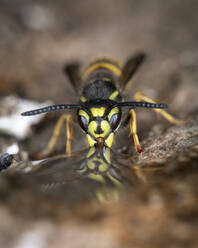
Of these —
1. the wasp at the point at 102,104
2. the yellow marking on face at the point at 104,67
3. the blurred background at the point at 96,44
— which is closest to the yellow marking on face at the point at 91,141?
the wasp at the point at 102,104

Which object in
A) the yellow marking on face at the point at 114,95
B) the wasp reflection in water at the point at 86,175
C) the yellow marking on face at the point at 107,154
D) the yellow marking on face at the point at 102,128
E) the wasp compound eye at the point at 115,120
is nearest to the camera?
the wasp reflection in water at the point at 86,175

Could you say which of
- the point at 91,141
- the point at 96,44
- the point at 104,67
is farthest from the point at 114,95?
the point at 96,44

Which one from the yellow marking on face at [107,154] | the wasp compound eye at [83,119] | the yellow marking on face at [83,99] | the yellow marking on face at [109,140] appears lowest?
the yellow marking on face at [107,154]

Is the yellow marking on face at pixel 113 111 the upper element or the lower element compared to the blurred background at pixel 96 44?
lower

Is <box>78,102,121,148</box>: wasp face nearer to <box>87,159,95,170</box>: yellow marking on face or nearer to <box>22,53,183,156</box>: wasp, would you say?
<box>22,53,183,156</box>: wasp

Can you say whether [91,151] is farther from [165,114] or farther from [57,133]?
[165,114]

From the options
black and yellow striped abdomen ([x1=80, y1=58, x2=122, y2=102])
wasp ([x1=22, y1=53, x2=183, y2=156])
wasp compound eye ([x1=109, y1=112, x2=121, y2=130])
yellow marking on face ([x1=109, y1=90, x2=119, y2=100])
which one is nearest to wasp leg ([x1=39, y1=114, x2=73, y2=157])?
wasp ([x1=22, y1=53, x2=183, y2=156])

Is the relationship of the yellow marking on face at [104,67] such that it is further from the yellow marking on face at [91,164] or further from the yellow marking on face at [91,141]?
the yellow marking on face at [91,164]

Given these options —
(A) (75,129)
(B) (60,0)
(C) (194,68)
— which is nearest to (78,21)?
(B) (60,0)
